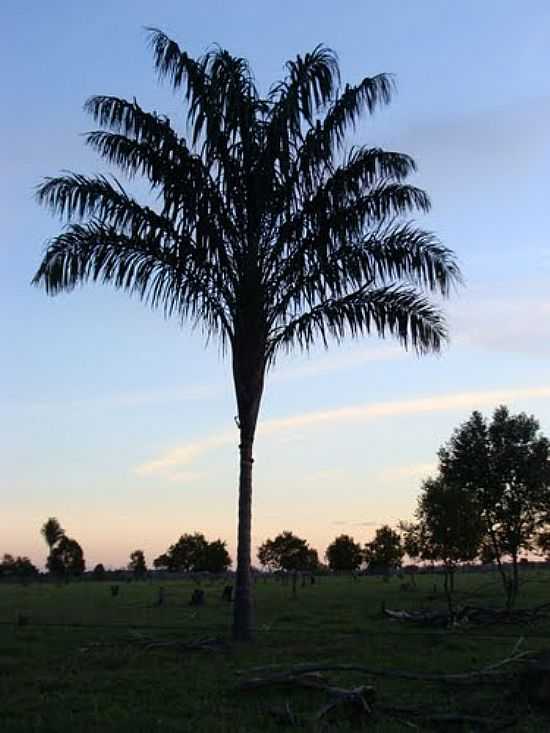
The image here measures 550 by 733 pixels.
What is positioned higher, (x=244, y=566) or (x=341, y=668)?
(x=244, y=566)

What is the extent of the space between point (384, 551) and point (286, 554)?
55.3 ft

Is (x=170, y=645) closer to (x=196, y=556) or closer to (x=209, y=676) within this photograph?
(x=209, y=676)

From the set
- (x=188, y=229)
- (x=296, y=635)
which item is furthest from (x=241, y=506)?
(x=188, y=229)

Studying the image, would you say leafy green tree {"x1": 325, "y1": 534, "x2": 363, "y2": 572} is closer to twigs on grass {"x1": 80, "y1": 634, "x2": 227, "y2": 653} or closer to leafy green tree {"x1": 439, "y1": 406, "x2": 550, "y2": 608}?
leafy green tree {"x1": 439, "y1": 406, "x2": 550, "y2": 608}

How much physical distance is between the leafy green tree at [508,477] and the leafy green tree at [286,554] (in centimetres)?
7809

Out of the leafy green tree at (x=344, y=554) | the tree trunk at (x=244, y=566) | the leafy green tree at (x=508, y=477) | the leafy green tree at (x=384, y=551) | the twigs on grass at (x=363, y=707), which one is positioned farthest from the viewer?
the leafy green tree at (x=344, y=554)

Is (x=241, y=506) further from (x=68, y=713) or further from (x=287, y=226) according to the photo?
(x=68, y=713)

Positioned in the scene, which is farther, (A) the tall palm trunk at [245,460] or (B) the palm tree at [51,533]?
(B) the palm tree at [51,533]

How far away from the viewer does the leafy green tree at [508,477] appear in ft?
114

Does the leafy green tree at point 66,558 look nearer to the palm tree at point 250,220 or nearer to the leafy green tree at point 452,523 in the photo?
the leafy green tree at point 452,523

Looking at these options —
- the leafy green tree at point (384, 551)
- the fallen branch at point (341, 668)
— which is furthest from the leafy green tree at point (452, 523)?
the leafy green tree at point (384, 551)

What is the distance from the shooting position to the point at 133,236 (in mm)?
16766

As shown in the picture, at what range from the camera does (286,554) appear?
4520 inches

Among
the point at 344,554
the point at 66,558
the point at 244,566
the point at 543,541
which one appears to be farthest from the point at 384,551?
the point at 244,566
